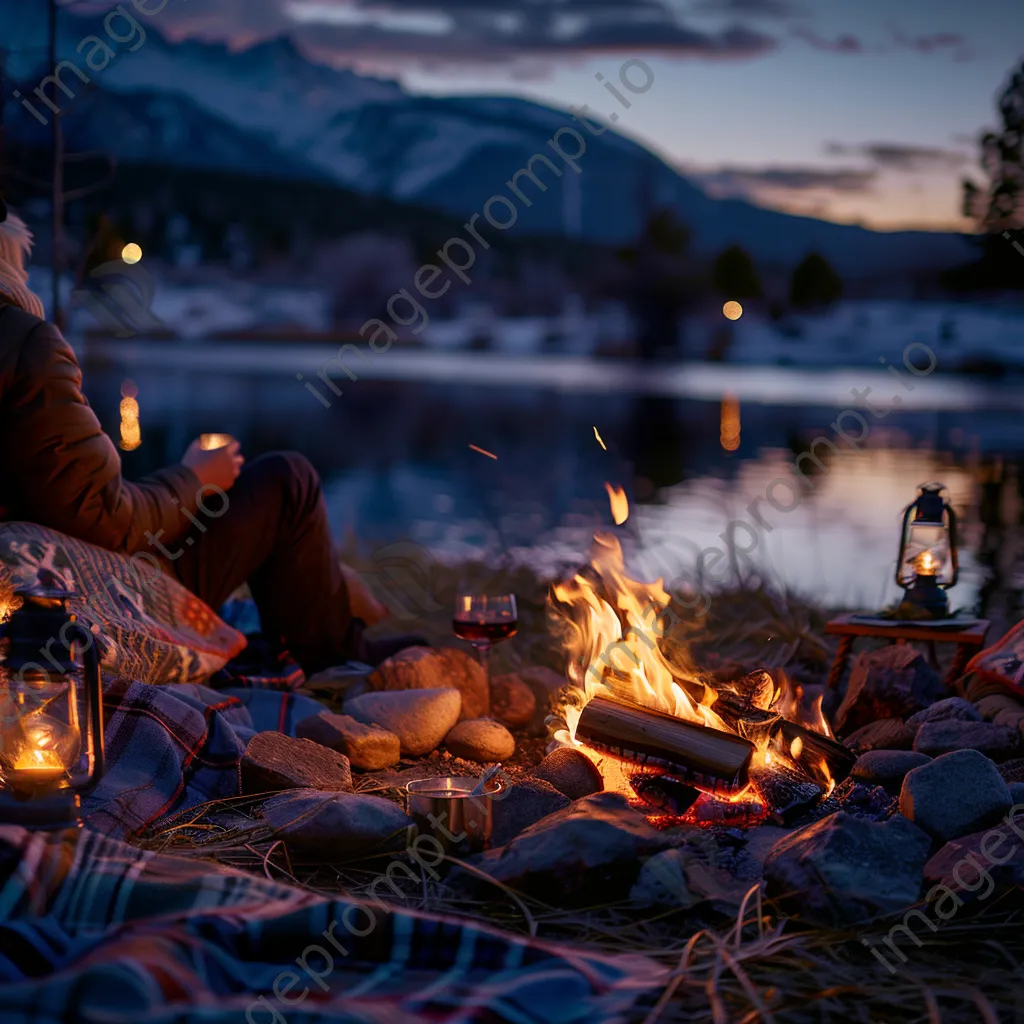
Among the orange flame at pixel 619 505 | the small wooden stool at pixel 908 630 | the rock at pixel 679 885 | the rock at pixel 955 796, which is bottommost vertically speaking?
the rock at pixel 679 885

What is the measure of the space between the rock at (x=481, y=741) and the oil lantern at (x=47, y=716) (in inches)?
47.7

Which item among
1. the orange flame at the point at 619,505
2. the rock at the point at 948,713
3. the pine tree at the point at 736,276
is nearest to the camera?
the rock at the point at 948,713

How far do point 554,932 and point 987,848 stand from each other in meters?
0.93

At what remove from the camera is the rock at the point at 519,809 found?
284cm

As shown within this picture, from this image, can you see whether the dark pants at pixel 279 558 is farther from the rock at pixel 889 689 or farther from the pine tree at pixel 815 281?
the pine tree at pixel 815 281

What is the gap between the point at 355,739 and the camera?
3.41 m

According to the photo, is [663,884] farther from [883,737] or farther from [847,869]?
[883,737]

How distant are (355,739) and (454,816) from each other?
79cm

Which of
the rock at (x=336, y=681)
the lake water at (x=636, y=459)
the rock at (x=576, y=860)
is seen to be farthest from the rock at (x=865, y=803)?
the lake water at (x=636, y=459)

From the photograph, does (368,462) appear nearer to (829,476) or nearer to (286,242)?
(829,476)

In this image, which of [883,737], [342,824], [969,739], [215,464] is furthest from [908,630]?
[215,464]

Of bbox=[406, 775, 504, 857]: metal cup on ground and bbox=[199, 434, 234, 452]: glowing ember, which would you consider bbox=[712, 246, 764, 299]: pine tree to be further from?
bbox=[406, 775, 504, 857]: metal cup on ground

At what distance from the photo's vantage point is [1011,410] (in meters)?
23.7

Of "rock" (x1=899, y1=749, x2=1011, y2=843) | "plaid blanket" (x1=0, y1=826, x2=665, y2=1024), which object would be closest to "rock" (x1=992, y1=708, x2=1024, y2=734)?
"rock" (x1=899, y1=749, x2=1011, y2=843)
